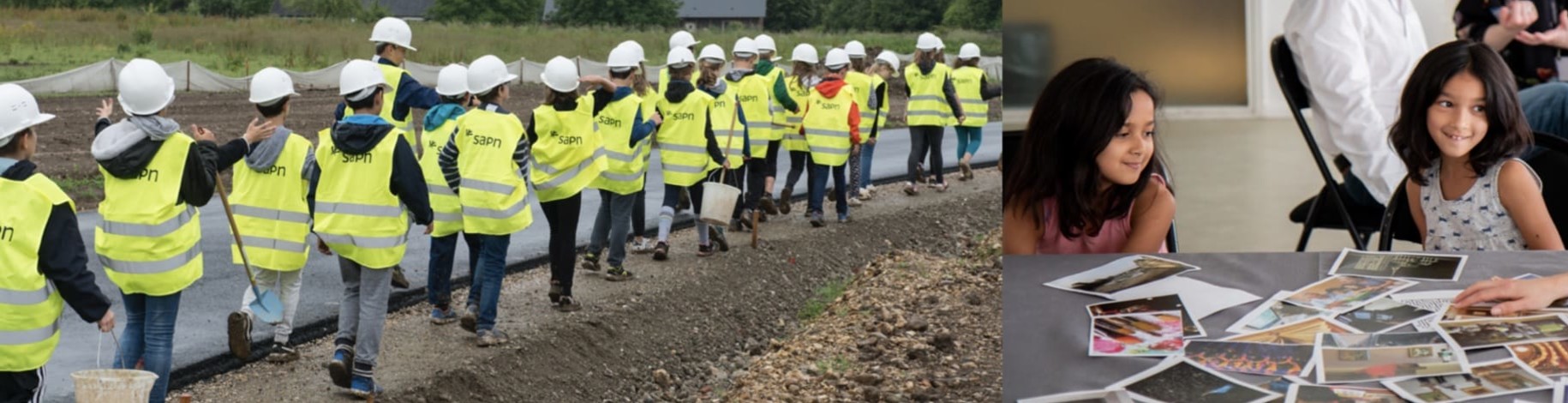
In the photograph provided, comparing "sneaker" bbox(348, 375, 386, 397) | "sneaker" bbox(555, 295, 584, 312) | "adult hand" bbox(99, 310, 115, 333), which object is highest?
"adult hand" bbox(99, 310, 115, 333)

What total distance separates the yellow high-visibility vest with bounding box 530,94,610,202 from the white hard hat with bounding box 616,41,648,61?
182 millimetres

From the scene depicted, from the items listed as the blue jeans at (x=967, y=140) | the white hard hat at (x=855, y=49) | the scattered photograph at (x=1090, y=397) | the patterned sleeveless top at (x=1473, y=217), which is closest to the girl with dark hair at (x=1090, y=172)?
the blue jeans at (x=967, y=140)

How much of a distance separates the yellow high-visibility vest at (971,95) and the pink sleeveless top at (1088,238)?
56 centimetres

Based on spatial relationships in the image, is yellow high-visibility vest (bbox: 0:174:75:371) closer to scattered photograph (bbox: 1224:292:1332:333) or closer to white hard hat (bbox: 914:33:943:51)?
white hard hat (bbox: 914:33:943:51)

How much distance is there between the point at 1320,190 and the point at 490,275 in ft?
8.25

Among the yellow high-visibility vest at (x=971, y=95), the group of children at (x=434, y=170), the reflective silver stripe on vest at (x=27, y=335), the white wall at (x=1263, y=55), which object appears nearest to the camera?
the reflective silver stripe on vest at (x=27, y=335)

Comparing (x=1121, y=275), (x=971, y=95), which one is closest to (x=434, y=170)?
(x=971, y=95)

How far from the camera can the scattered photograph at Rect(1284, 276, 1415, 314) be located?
191 inches

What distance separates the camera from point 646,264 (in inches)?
221

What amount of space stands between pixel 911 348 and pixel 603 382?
3.29ft

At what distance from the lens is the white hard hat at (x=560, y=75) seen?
5109 millimetres

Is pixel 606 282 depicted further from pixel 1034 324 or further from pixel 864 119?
→ pixel 1034 324

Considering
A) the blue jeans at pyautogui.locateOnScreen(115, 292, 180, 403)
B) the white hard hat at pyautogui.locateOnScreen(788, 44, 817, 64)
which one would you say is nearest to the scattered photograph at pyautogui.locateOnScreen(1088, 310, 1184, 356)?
the white hard hat at pyautogui.locateOnScreen(788, 44, 817, 64)

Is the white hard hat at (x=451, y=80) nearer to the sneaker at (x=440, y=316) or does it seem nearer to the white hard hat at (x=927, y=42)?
the sneaker at (x=440, y=316)
